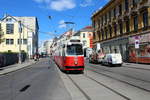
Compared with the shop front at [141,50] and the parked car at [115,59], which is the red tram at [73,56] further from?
the shop front at [141,50]

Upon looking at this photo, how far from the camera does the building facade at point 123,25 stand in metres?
28.9

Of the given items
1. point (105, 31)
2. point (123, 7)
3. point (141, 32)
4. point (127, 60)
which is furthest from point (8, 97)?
point (105, 31)

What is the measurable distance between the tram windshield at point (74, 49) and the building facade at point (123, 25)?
43.8 feet

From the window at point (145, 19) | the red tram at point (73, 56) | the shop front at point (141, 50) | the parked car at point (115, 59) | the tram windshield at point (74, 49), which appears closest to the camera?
the red tram at point (73, 56)

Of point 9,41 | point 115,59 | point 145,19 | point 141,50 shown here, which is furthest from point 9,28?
point 141,50

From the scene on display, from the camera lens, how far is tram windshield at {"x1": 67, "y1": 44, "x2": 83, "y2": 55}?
1661 cm

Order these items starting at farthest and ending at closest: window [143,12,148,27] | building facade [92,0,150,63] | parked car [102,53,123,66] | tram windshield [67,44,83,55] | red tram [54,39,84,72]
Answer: building facade [92,0,150,63] < window [143,12,148,27] < parked car [102,53,123,66] < tram windshield [67,44,83,55] < red tram [54,39,84,72]

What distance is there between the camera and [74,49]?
1678 cm

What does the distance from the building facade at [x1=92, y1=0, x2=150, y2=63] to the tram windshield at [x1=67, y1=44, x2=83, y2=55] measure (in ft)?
43.8

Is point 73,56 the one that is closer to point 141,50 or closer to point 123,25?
point 141,50

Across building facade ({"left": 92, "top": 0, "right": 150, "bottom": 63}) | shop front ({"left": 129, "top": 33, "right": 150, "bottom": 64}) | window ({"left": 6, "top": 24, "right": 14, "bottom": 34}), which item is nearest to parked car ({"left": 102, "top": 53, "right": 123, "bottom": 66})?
shop front ({"left": 129, "top": 33, "right": 150, "bottom": 64})

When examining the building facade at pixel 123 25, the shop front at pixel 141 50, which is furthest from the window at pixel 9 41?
the shop front at pixel 141 50

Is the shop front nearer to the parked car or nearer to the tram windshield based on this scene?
the parked car

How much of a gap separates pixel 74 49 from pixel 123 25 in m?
20.6
